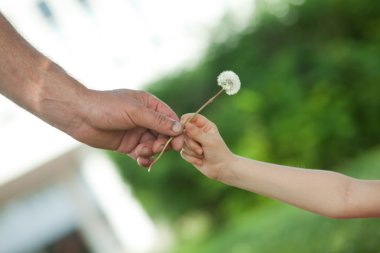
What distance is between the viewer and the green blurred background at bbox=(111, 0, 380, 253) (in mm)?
8859

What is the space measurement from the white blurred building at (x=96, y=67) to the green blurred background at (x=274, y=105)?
1.56 meters

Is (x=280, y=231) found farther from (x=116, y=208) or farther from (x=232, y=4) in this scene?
(x=116, y=208)

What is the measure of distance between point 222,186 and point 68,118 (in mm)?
6475

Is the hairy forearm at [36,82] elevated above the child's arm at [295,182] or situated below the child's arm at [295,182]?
above

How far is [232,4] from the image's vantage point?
35.7ft

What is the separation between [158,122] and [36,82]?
613 millimetres

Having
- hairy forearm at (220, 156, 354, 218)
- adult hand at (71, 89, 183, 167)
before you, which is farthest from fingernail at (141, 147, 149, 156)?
hairy forearm at (220, 156, 354, 218)

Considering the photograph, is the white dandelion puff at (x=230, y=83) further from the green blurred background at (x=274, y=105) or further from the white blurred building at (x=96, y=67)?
the white blurred building at (x=96, y=67)

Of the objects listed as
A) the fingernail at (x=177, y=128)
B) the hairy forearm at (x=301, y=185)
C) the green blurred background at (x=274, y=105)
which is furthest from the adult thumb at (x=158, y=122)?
the green blurred background at (x=274, y=105)

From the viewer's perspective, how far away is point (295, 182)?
2.74 m

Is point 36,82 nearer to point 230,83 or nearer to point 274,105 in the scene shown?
point 230,83

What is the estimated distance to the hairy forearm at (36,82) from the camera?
297 cm

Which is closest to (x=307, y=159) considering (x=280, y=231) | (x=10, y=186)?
(x=280, y=231)

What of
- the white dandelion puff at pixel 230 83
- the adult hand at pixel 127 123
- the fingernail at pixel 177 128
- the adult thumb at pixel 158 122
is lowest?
the white dandelion puff at pixel 230 83
